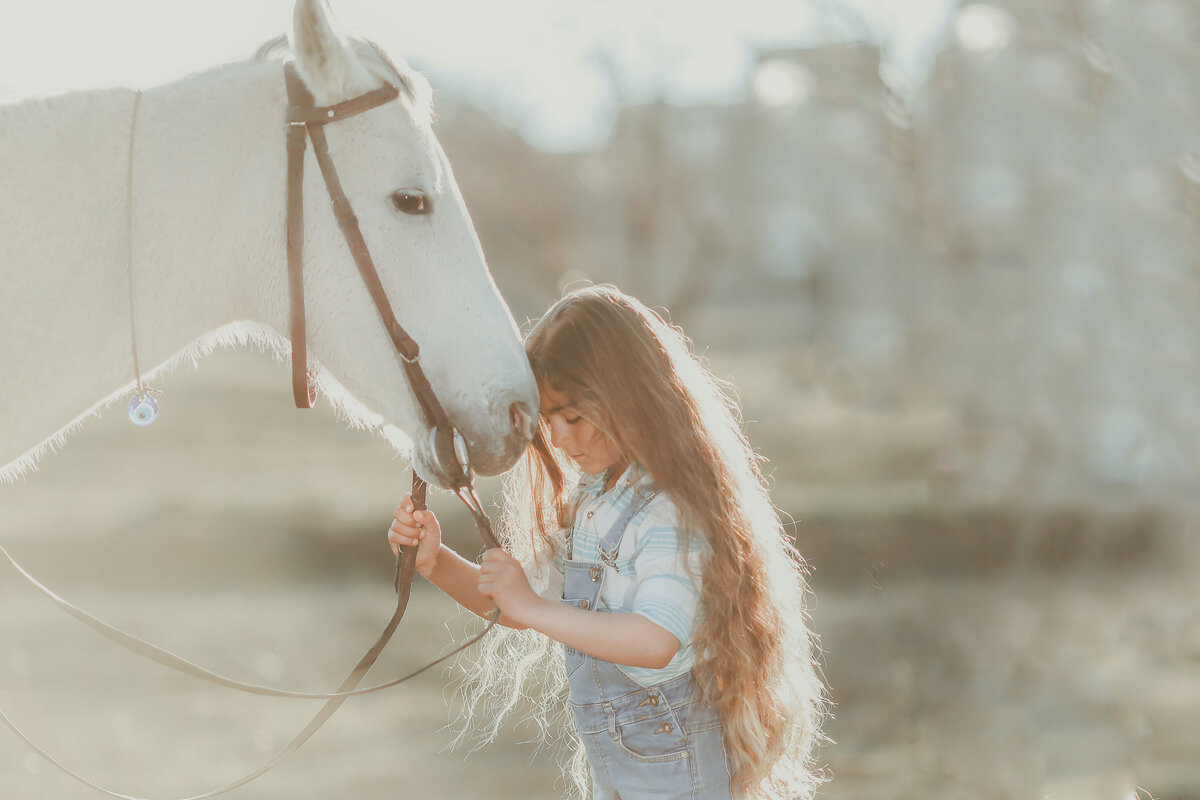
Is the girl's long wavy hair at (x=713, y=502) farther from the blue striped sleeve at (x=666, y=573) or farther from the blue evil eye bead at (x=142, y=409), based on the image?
the blue evil eye bead at (x=142, y=409)

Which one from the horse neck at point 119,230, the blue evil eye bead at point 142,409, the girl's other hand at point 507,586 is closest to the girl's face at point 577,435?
the girl's other hand at point 507,586

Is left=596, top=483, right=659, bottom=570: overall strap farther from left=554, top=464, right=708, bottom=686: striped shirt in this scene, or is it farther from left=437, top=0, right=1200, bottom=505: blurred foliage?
left=437, top=0, right=1200, bottom=505: blurred foliage

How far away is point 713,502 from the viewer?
153 centimetres

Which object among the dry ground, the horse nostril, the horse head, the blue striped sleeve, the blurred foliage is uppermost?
the horse head

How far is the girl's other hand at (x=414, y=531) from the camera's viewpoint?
151 cm

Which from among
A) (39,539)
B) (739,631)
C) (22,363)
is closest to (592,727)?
(739,631)

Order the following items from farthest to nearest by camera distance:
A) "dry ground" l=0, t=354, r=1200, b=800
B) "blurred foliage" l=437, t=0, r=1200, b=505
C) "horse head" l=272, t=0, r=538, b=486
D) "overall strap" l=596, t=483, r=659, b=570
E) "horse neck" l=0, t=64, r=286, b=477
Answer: "blurred foliage" l=437, t=0, r=1200, b=505
"dry ground" l=0, t=354, r=1200, b=800
"overall strap" l=596, t=483, r=659, b=570
"horse head" l=272, t=0, r=538, b=486
"horse neck" l=0, t=64, r=286, b=477

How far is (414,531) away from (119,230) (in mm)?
646

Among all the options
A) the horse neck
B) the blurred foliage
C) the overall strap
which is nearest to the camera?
the horse neck

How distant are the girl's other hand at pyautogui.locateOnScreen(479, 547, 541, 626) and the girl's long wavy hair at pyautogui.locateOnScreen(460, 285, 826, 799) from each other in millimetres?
277

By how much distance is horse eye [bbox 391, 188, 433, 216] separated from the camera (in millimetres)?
1430

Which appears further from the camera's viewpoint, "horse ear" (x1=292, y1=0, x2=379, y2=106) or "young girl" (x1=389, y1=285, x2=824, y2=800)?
"young girl" (x1=389, y1=285, x2=824, y2=800)

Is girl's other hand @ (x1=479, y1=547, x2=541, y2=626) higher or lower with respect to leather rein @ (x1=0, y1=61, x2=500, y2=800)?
lower

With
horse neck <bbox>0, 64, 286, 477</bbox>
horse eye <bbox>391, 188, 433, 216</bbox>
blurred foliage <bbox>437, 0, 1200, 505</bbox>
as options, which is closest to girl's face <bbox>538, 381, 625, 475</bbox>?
horse eye <bbox>391, 188, 433, 216</bbox>
